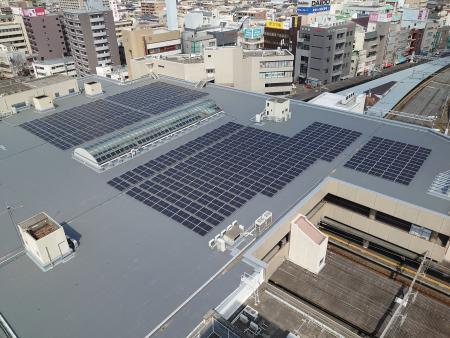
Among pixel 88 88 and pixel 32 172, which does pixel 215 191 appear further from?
pixel 88 88

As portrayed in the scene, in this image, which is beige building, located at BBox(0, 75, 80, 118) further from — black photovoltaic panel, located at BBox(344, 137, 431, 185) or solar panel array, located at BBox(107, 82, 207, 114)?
black photovoltaic panel, located at BBox(344, 137, 431, 185)

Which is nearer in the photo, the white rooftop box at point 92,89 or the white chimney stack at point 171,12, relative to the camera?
the white rooftop box at point 92,89

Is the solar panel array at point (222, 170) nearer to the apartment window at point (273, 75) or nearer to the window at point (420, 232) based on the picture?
the window at point (420, 232)

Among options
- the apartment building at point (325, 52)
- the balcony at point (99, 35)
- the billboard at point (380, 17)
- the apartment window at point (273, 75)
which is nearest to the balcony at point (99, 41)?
the balcony at point (99, 35)

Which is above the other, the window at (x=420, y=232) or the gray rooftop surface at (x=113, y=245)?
the gray rooftop surface at (x=113, y=245)

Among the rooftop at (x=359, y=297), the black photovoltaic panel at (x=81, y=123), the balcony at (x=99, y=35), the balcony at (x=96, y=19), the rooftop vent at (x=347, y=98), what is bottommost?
the rooftop at (x=359, y=297)

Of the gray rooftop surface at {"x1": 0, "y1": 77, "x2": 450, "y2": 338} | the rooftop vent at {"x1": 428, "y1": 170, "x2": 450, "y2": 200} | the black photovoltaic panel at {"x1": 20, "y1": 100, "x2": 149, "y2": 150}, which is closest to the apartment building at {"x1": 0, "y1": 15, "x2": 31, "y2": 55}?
the black photovoltaic panel at {"x1": 20, "y1": 100, "x2": 149, "y2": 150}
